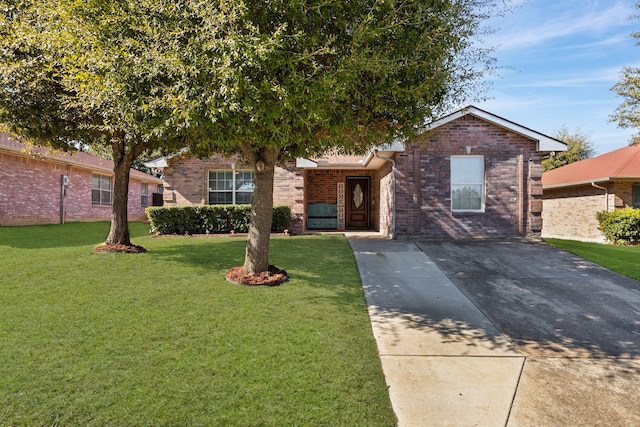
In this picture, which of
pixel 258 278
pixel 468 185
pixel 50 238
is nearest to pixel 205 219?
pixel 50 238

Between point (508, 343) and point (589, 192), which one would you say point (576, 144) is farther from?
point (508, 343)

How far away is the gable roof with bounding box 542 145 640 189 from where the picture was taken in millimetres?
14803

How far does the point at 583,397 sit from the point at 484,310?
2.28 meters

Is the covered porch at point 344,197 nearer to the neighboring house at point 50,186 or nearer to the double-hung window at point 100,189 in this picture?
the neighboring house at point 50,186

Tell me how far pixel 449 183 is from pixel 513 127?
266cm

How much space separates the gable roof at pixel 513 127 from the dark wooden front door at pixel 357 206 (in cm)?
627

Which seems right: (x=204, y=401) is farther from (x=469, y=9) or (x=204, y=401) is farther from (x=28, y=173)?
(x=28, y=173)

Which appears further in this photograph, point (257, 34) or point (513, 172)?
point (513, 172)

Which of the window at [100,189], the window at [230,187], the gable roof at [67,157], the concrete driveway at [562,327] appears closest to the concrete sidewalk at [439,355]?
the concrete driveway at [562,327]

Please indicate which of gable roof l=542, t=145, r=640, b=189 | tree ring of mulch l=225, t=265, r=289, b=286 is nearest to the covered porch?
tree ring of mulch l=225, t=265, r=289, b=286

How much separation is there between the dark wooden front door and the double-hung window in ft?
48.5

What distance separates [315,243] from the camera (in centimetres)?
1139

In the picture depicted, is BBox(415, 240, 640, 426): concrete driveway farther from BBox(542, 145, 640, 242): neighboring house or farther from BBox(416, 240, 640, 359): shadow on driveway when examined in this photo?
BBox(542, 145, 640, 242): neighboring house

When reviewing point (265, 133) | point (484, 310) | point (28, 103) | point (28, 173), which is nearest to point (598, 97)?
point (484, 310)
